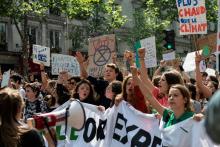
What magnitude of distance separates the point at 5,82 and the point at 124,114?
599 cm

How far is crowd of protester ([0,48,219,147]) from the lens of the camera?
2.75 metres

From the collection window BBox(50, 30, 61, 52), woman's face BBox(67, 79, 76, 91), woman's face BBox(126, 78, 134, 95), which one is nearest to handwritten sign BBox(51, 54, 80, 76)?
woman's face BBox(67, 79, 76, 91)

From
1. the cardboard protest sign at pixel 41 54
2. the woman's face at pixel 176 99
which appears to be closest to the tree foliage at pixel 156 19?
the cardboard protest sign at pixel 41 54

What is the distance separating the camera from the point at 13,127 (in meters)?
2.72

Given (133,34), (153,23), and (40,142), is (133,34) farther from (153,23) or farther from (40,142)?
(40,142)

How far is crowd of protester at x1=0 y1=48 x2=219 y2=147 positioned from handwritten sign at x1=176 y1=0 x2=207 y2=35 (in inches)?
34.4

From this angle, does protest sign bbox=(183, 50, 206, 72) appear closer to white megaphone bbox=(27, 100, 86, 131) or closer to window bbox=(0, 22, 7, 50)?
white megaphone bbox=(27, 100, 86, 131)

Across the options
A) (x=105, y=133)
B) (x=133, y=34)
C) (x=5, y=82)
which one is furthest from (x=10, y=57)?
(x=105, y=133)

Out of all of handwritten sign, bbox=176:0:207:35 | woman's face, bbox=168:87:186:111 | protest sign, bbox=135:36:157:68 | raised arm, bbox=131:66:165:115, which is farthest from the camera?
protest sign, bbox=135:36:157:68

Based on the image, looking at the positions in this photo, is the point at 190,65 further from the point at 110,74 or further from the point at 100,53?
the point at 110,74

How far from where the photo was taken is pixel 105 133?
5.68 metres


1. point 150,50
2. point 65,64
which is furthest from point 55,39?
point 150,50

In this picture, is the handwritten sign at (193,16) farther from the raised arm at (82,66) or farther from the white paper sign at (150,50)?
the raised arm at (82,66)

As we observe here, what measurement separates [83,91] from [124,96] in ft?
2.39
